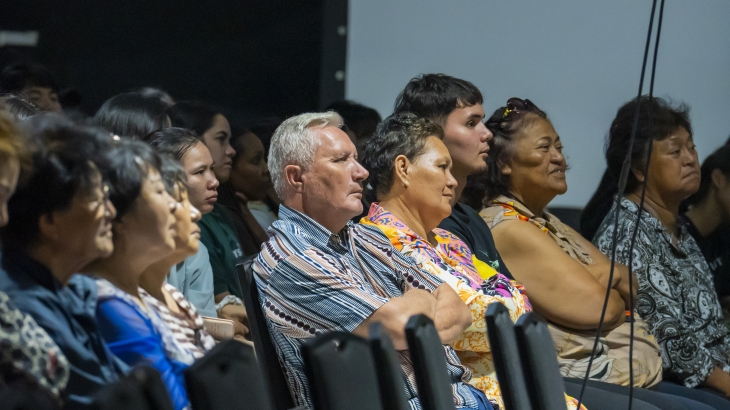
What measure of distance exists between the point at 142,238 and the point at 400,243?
1061 millimetres

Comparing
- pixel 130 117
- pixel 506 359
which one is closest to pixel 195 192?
pixel 130 117

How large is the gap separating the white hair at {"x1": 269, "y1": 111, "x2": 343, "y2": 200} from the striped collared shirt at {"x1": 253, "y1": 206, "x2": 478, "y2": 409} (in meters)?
0.12

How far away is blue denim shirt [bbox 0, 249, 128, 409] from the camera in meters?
1.23

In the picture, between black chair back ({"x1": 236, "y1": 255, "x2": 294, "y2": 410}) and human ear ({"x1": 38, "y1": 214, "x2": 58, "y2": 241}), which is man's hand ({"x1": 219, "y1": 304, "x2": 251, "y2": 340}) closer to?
black chair back ({"x1": 236, "y1": 255, "x2": 294, "y2": 410})

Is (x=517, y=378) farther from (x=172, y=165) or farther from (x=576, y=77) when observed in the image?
(x=576, y=77)

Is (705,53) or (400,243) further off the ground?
(705,53)

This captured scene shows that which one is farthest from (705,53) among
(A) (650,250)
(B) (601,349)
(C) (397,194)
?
(C) (397,194)

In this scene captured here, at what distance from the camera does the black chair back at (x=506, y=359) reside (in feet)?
5.45

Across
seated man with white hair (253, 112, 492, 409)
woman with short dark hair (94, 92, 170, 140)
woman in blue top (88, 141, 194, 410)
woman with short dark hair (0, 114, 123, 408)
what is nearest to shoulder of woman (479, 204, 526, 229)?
seated man with white hair (253, 112, 492, 409)

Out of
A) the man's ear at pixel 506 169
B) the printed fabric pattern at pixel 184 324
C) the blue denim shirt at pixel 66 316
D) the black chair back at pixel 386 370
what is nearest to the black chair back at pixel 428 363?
the black chair back at pixel 386 370

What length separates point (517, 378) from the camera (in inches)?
67.4

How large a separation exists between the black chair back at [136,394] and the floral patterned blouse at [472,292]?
4.29 ft

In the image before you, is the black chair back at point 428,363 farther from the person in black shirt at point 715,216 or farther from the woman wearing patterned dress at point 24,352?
the person in black shirt at point 715,216

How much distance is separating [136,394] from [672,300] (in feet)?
8.47
